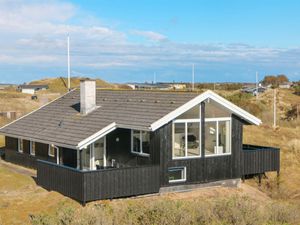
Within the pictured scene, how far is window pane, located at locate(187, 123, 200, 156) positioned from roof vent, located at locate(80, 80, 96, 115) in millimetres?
5799

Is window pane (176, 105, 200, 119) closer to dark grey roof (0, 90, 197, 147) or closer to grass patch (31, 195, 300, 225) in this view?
dark grey roof (0, 90, 197, 147)

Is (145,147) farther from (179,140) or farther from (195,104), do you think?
(195,104)

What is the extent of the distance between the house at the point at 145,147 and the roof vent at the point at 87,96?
0.05 meters

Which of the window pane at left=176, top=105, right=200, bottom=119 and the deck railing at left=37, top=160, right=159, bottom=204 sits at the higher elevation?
the window pane at left=176, top=105, right=200, bottom=119

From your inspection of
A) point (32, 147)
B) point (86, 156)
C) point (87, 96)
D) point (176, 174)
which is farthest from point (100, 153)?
point (32, 147)

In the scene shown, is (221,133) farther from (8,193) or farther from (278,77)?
(278,77)

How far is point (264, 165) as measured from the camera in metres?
24.9

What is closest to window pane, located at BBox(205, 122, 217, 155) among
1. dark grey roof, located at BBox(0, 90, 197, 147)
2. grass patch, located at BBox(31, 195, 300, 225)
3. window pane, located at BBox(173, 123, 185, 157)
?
window pane, located at BBox(173, 123, 185, 157)

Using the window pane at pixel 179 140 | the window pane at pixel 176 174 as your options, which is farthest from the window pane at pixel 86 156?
the window pane at pixel 179 140

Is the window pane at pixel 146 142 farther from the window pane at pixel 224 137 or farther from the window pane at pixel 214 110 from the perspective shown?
the window pane at pixel 224 137

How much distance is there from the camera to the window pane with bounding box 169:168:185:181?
21.9 meters

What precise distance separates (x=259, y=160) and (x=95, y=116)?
821cm

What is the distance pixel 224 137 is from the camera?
76.6 feet

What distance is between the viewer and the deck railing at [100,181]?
19.4 metres
